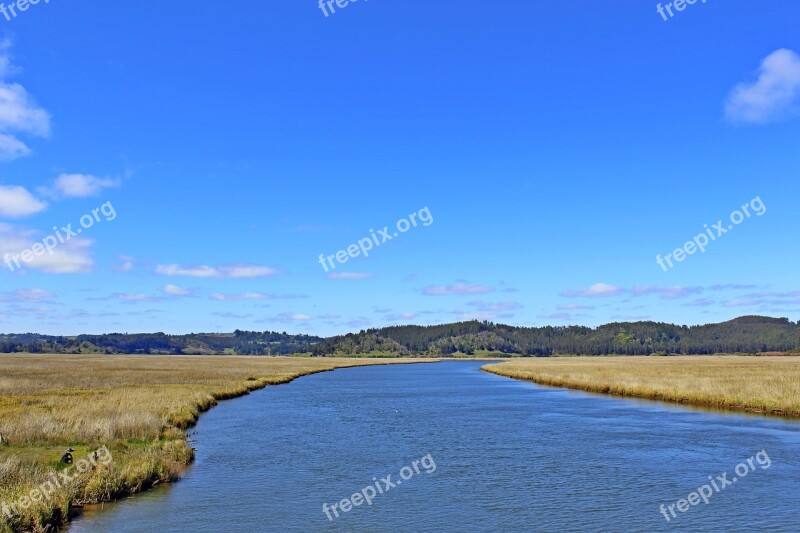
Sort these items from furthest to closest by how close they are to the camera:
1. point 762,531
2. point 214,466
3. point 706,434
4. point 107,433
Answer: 1. point 706,434
2. point 107,433
3. point 214,466
4. point 762,531

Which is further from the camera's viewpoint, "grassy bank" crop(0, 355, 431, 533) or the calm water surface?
the calm water surface

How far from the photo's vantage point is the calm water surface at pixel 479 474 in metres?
17.5

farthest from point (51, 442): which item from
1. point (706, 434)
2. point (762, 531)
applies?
point (706, 434)

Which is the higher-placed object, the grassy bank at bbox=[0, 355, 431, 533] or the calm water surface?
the grassy bank at bbox=[0, 355, 431, 533]

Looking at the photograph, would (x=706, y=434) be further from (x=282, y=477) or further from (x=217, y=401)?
(x=217, y=401)

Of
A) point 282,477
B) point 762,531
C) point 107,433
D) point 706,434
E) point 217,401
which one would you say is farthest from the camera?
point 217,401

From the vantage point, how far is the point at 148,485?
21078 millimetres

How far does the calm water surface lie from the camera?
17.5 m

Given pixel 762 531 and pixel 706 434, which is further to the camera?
pixel 706 434

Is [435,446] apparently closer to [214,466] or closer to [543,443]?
[543,443]

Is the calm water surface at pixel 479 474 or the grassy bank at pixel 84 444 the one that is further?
the calm water surface at pixel 479 474

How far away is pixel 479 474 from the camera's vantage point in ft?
77.0

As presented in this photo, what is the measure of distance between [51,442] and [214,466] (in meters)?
7.29

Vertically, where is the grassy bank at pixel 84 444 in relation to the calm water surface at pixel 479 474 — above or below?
above
